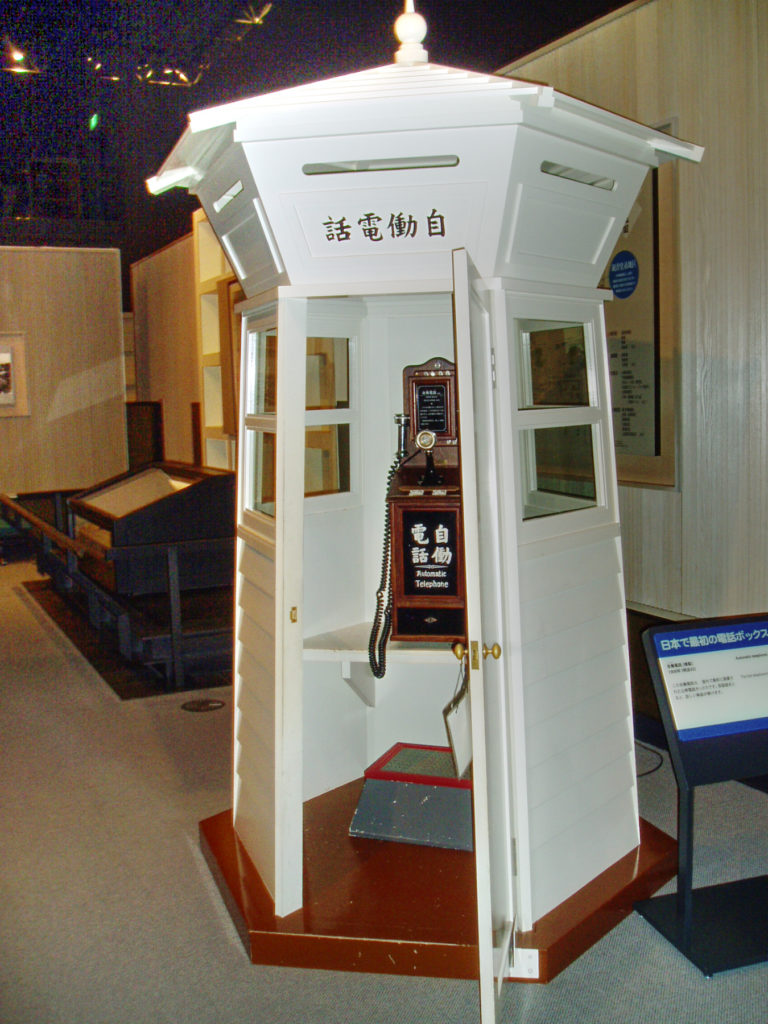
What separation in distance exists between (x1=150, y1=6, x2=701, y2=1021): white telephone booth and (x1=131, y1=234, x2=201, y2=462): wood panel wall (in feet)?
15.0

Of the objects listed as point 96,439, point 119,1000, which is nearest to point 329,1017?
point 119,1000

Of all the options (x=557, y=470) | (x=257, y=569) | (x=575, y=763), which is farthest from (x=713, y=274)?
(x=257, y=569)

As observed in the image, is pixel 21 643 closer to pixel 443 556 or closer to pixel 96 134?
pixel 443 556

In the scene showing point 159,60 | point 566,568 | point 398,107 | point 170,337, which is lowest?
point 566,568

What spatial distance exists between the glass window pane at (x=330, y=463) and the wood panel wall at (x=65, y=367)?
7.08m

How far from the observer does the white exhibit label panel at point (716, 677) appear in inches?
111

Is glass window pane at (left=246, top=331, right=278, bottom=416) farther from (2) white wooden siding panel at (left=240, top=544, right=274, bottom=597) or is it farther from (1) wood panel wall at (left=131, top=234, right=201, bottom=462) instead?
(1) wood panel wall at (left=131, top=234, right=201, bottom=462)

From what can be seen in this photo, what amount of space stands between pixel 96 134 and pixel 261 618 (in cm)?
952

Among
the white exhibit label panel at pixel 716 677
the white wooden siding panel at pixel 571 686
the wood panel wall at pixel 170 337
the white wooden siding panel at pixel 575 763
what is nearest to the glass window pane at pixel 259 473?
the white wooden siding panel at pixel 571 686

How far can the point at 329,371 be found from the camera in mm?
3514

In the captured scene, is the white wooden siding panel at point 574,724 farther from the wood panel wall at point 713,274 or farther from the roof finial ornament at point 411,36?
the roof finial ornament at point 411,36

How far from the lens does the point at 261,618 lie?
2.95m

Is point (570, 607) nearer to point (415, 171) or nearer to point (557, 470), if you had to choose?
point (557, 470)

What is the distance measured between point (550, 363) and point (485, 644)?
1551 mm
